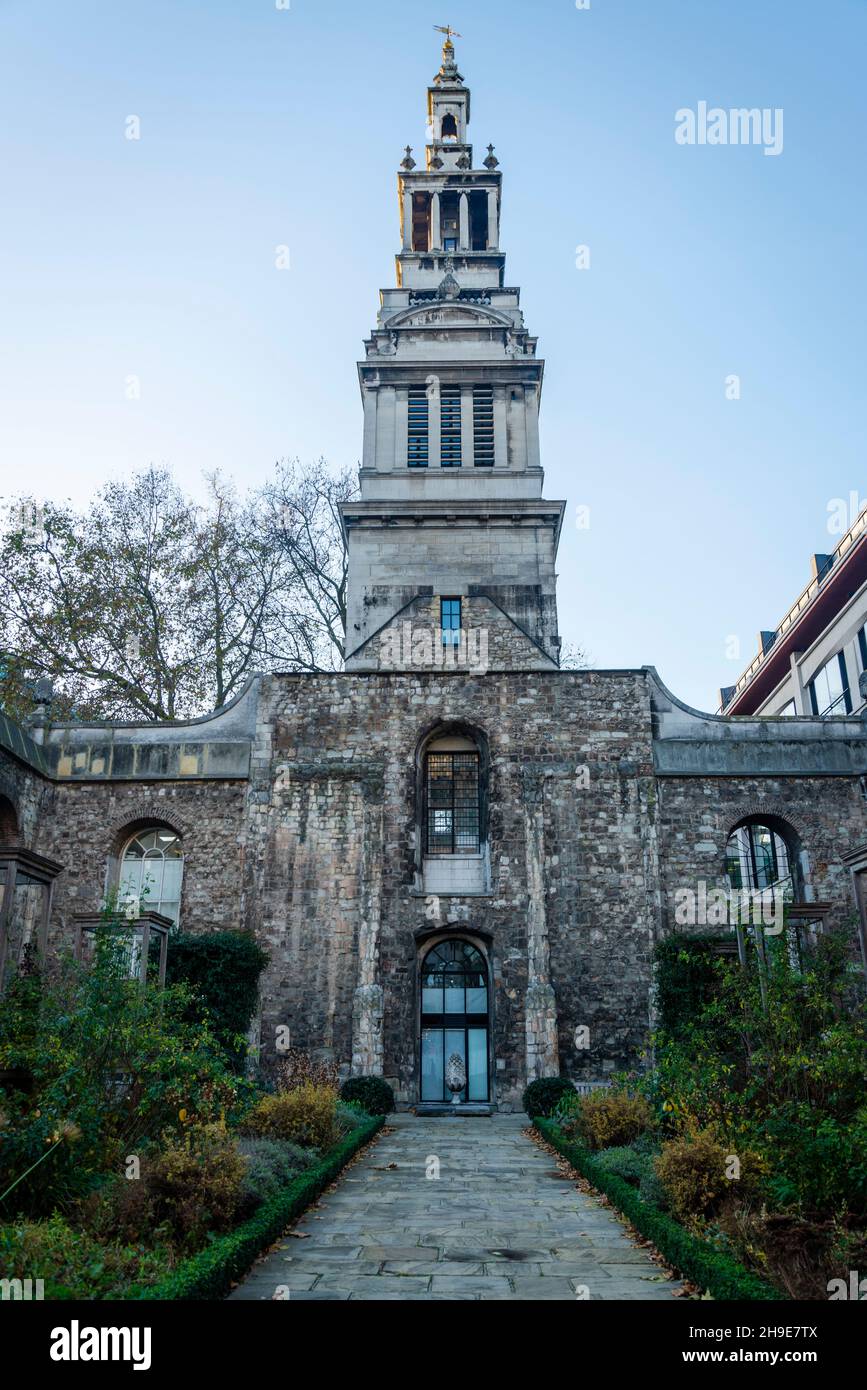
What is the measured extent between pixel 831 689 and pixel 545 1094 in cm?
2020

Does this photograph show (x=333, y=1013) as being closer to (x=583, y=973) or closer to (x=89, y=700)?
(x=583, y=973)

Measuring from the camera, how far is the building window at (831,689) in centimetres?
3188

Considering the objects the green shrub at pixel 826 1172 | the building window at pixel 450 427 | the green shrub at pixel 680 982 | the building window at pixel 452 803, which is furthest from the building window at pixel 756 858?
the green shrub at pixel 826 1172

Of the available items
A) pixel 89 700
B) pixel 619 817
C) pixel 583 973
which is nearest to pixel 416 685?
pixel 619 817

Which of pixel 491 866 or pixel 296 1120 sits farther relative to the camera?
pixel 491 866

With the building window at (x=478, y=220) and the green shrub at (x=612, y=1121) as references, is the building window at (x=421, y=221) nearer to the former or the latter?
the building window at (x=478, y=220)

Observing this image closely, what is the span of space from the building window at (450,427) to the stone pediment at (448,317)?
87.2 inches

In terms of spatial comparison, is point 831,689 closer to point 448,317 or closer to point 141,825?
point 448,317

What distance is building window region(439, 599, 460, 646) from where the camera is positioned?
926 inches

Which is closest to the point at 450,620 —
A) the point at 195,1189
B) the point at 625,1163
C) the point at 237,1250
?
the point at 625,1163

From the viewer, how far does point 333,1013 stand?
2006 cm

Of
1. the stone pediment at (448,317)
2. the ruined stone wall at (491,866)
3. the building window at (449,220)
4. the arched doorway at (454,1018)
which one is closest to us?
the ruined stone wall at (491,866)

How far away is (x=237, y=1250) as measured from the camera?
7148 mm

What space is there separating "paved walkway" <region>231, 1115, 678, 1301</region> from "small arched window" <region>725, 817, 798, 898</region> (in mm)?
10538
